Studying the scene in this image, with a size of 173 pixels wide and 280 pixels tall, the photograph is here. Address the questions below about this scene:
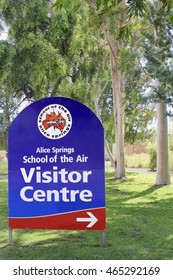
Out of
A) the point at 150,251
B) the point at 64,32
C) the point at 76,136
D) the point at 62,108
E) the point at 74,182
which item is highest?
the point at 64,32

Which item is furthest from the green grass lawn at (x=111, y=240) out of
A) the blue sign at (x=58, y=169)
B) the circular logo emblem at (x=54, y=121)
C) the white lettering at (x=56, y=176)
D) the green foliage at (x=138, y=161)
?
the green foliage at (x=138, y=161)

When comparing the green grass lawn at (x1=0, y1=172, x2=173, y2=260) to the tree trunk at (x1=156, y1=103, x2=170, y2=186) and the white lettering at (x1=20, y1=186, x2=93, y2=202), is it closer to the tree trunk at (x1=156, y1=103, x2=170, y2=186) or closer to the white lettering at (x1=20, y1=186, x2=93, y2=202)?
the white lettering at (x1=20, y1=186, x2=93, y2=202)

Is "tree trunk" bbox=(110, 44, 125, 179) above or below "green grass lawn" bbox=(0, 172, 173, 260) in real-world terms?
above

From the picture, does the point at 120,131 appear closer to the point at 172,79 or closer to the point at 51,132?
the point at 172,79

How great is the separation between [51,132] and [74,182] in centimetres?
72

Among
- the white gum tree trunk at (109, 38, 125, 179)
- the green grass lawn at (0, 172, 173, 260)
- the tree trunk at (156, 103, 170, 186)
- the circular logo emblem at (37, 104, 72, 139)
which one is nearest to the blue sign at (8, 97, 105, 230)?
the circular logo emblem at (37, 104, 72, 139)

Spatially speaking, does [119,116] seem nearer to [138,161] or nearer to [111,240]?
[138,161]

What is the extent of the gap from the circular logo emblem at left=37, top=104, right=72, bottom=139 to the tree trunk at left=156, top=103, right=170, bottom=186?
9.11 m

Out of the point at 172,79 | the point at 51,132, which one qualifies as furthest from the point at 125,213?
the point at 51,132

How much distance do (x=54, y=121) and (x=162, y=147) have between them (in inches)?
374

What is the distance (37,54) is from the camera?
10.7m

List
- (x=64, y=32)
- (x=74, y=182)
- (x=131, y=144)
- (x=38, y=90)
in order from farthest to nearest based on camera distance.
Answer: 1. (x=131, y=144)
2. (x=38, y=90)
3. (x=64, y=32)
4. (x=74, y=182)

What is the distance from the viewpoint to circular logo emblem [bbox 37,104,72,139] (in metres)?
5.19

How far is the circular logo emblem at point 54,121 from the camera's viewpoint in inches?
204
